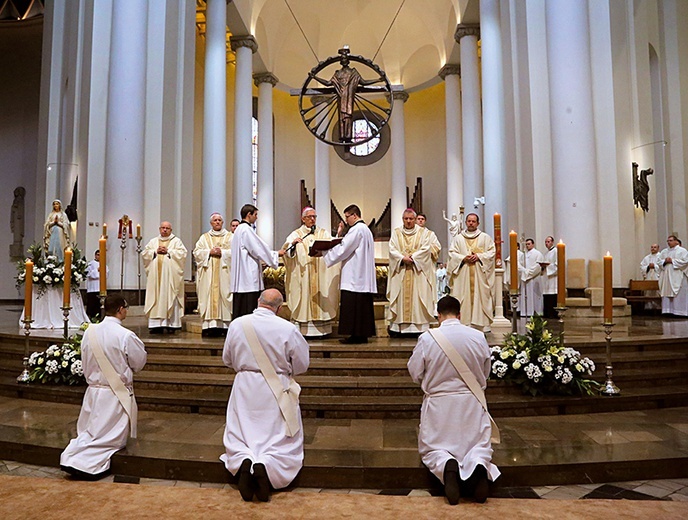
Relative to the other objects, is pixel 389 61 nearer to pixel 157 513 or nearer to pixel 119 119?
pixel 119 119

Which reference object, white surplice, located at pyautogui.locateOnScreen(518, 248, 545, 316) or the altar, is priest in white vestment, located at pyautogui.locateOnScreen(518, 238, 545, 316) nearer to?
white surplice, located at pyautogui.locateOnScreen(518, 248, 545, 316)

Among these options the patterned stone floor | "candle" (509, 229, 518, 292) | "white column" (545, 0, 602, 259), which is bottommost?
the patterned stone floor

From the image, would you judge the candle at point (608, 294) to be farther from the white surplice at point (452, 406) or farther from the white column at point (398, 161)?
the white column at point (398, 161)

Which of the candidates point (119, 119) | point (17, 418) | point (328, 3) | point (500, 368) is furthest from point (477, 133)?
point (17, 418)

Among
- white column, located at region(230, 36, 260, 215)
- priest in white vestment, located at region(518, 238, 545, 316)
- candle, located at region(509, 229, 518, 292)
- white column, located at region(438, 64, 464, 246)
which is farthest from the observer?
white column, located at region(438, 64, 464, 246)

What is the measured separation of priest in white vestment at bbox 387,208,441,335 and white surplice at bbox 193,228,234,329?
2.27m

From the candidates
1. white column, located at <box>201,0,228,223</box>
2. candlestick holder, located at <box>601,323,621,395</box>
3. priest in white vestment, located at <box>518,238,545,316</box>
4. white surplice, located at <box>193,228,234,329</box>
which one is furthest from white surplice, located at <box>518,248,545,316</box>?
white column, located at <box>201,0,228,223</box>

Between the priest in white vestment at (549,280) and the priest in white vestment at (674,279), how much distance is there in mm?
2212

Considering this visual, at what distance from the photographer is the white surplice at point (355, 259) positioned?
6727 mm

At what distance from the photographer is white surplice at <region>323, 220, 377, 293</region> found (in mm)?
6727

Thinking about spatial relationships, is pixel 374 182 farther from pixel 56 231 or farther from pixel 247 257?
pixel 247 257

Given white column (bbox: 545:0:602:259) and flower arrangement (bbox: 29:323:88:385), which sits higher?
white column (bbox: 545:0:602:259)

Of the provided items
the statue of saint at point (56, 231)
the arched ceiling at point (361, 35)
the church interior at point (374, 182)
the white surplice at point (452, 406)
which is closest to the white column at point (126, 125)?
the church interior at point (374, 182)

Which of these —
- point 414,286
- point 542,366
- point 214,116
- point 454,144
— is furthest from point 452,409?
point 454,144
